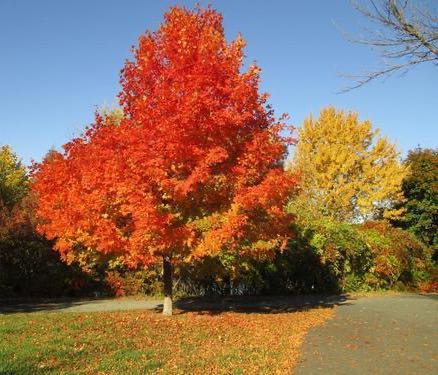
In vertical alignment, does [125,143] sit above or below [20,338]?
above

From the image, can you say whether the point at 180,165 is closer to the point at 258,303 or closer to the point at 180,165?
the point at 180,165

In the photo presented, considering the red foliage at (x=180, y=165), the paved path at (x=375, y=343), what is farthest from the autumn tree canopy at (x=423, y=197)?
the red foliage at (x=180, y=165)

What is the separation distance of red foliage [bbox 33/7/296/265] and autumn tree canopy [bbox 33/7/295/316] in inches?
1.0

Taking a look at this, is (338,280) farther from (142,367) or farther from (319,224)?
(142,367)

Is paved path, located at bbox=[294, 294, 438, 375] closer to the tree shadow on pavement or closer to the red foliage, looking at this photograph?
the tree shadow on pavement

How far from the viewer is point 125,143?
11.5 metres

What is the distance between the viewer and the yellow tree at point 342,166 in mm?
36469

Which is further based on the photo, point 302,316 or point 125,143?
point 302,316

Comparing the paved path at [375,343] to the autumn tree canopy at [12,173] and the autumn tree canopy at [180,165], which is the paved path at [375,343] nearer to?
the autumn tree canopy at [180,165]

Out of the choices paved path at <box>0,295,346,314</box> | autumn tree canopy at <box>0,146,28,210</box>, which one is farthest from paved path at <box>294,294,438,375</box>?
autumn tree canopy at <box>0,146,28,210</box>

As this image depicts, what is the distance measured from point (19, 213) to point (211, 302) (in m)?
9.16

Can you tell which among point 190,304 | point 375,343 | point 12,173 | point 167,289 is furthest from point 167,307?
point 12,173

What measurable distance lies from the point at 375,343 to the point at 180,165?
567cm

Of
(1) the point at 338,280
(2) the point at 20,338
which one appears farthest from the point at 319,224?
(2) the point at 20,338
